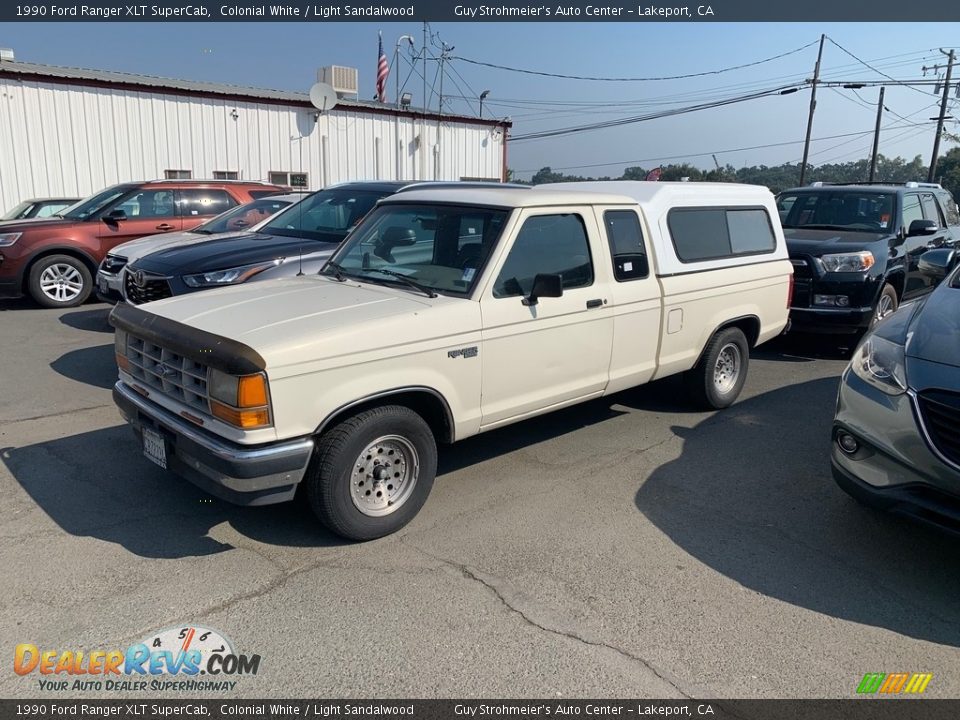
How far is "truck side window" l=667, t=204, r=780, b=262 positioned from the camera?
5852mm

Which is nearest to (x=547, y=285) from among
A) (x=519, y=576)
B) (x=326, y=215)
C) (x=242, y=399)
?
(x=519, y=576)

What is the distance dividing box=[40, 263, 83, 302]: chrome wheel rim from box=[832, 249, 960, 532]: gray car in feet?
34.3

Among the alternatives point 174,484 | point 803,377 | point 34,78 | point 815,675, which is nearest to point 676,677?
point 815,675

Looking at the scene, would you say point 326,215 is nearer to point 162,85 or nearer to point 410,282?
point 410,282

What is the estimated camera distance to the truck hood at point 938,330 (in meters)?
3.86

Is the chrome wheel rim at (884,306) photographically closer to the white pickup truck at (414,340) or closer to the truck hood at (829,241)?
Result: the truck hood at (829,241)

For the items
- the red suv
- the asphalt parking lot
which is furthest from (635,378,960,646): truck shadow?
the red suv

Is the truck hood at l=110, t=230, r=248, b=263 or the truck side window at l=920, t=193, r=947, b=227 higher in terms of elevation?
the truck side window at l=920, t=193, r=947, b=227

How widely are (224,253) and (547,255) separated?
402 cm

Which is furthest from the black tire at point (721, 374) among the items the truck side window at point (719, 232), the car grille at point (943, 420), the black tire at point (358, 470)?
the black tire at point (358, 470)

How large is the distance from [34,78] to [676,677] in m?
18.6

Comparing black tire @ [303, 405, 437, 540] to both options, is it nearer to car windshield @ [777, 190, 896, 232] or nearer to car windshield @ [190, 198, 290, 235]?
car windshield @ [190, 198, 290, 235]

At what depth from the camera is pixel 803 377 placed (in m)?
7.89

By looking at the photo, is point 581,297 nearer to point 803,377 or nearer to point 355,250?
point 355,250
